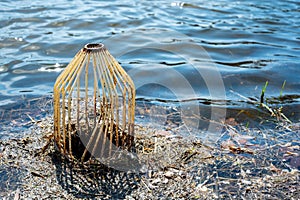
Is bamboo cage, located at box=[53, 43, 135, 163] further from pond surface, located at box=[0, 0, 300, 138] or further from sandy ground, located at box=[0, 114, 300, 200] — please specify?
pond surface, located at box=[0, 0, 300, 138]

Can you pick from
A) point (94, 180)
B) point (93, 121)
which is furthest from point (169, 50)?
point (94, 180)

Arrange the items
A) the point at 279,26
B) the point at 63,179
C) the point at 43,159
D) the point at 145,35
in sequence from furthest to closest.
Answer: the point at 279,26 < the point at 145,35 < the point at 43,159 < the point at 63,179

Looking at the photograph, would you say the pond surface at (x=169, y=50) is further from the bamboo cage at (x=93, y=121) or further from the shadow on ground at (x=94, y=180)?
the shadow on ground at (x=94, y=180)

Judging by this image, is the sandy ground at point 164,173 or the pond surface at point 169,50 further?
the pond surface at point 169,50

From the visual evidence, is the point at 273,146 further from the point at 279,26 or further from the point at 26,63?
the point at 279,26

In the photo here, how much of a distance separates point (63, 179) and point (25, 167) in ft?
1.25

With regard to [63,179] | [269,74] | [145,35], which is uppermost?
[145,35]

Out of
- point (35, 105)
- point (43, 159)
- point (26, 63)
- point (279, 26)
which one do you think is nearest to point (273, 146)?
point (43, 159)

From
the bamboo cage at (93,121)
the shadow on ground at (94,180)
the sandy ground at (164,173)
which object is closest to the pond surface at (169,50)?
the sandy ground at (164,173)

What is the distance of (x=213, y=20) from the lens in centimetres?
780

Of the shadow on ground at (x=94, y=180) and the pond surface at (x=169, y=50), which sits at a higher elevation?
the pond surface at (x=169, y=50)

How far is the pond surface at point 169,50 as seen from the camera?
4.86 meters

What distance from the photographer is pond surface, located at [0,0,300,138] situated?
4855mm

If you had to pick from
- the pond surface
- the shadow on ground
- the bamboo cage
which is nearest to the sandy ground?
the shadow on ground
